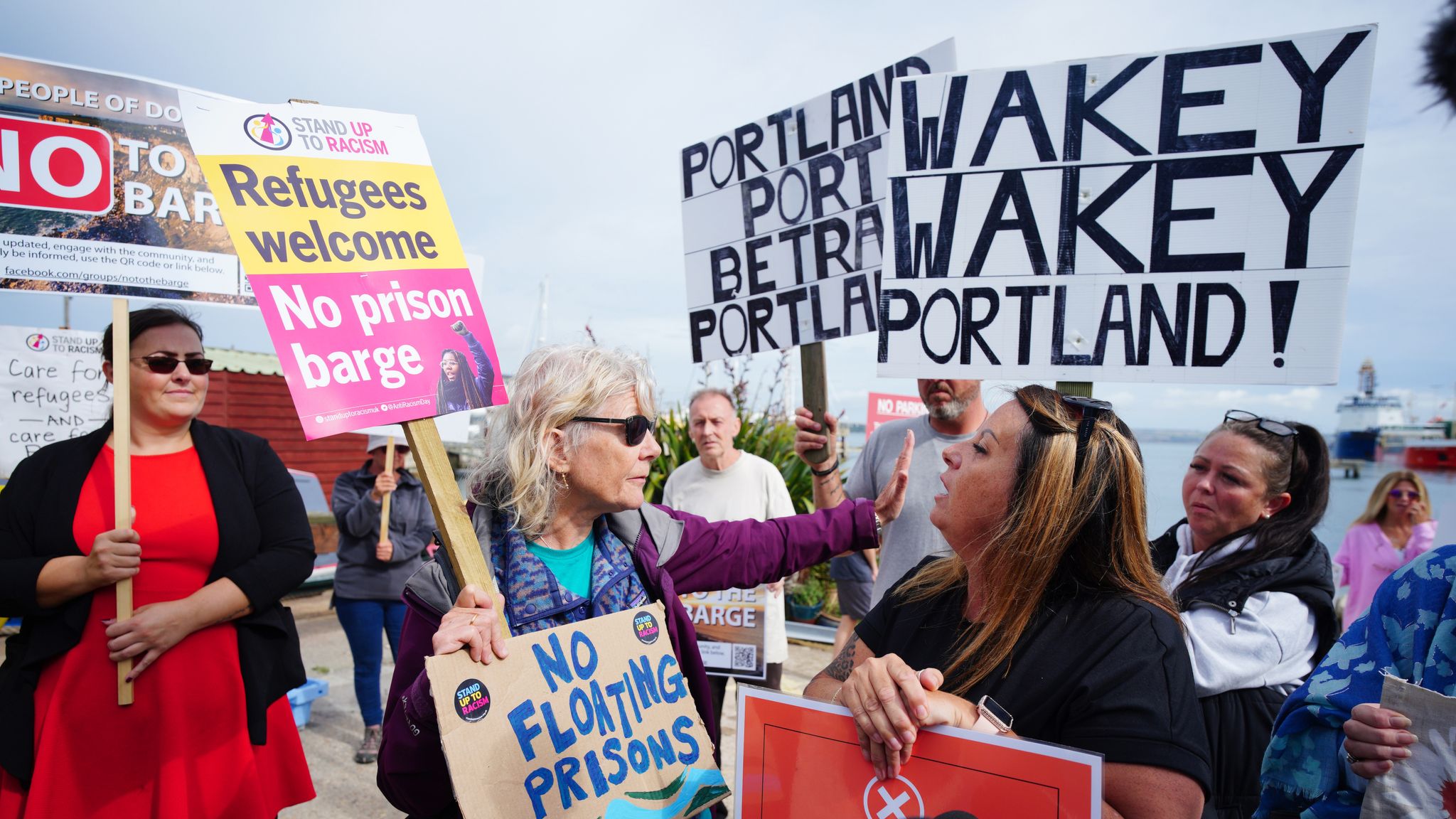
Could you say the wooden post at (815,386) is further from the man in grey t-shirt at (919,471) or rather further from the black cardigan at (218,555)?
the black cardigan at (218,555)

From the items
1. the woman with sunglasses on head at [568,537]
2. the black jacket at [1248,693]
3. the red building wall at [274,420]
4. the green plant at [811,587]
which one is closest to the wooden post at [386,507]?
the woman with sunglasses on head at [568,537]

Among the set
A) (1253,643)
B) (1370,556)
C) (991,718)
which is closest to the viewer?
(991,718)

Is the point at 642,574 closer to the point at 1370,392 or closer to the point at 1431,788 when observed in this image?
the point at 1431,788

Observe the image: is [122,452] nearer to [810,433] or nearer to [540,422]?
[540,422]

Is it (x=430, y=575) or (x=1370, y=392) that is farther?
(x=1370, y=392)

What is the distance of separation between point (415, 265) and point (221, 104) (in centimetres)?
50

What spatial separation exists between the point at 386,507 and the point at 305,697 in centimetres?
126

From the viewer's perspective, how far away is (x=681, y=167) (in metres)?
3.58

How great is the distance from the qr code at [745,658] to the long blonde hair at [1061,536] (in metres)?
2.70

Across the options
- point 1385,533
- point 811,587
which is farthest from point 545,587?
point 811,587

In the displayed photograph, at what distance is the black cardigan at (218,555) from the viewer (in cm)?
222

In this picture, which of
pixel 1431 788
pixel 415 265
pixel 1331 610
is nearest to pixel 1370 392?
pixel 1331 610

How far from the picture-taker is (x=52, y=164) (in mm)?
2639

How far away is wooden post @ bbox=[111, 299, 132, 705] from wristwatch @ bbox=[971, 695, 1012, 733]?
2.29 metres
